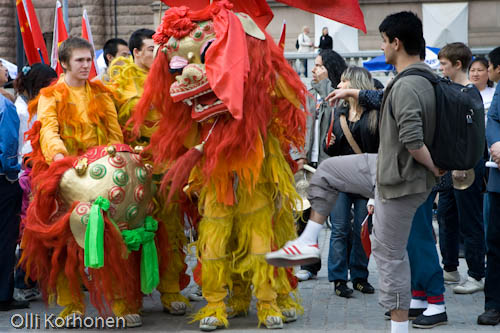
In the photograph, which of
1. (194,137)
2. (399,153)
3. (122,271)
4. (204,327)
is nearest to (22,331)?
(122,271)

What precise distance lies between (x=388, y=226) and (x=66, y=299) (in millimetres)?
2346

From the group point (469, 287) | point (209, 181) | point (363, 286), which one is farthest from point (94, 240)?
point (469, 287)

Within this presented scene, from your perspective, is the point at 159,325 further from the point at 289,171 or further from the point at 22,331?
the point at 289,171

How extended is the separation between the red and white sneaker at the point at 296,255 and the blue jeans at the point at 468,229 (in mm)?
2564

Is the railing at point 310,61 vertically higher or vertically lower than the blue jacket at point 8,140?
higher

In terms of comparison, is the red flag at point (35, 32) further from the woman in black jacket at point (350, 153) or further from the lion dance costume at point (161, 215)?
the woman in black jacket at point (350, 153)

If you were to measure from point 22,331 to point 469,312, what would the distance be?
3.26 metres

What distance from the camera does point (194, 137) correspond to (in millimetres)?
5473

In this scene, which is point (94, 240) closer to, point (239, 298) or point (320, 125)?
point (239, 298)

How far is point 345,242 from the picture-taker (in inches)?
258

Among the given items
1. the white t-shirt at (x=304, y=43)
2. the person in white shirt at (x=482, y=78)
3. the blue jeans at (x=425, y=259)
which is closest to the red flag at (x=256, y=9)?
the blue jeans at (x=425, y=259)

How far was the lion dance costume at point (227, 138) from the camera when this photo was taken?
5125 mm

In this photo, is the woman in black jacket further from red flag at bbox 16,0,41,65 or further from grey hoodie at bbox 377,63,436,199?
red flag at bbox 16,0,41,65

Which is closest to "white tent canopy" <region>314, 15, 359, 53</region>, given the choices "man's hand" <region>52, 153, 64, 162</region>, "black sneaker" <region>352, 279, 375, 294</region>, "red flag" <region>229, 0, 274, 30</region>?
"black sneaker" <region>352, 279, 375, 294</region>
